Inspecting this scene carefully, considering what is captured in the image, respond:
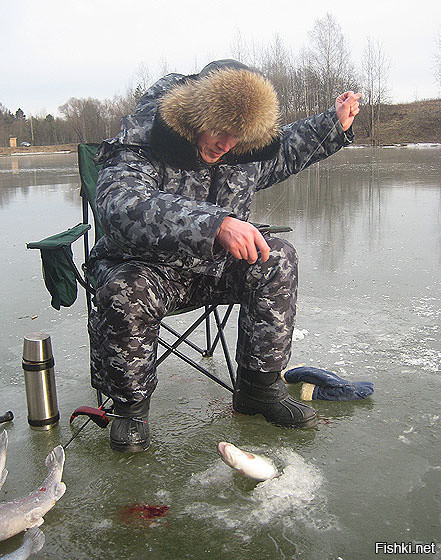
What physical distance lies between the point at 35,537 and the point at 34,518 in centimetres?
7

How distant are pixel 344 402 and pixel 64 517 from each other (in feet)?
4.07

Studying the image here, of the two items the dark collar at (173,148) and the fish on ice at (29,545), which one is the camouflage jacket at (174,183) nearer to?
the dark collar at (173,148)

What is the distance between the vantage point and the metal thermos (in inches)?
90.9

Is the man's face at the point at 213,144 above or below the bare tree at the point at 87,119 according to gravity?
below

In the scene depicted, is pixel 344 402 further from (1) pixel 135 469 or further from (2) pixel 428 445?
(1) pixel 135 469

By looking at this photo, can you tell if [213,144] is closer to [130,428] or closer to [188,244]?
[188,244]

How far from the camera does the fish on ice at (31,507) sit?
1654 millimetres

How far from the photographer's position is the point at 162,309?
84.3 inches

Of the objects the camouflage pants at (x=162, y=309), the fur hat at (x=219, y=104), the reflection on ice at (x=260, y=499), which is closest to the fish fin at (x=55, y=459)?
the camouflage pants at (x=162, y=309)

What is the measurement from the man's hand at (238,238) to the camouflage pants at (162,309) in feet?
1.03

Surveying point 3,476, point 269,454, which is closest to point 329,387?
point 269,454

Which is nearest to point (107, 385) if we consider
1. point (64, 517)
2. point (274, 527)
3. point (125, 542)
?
point (64, 517)

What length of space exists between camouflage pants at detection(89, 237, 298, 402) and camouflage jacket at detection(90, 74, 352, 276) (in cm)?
7

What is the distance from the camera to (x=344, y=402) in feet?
8.12
